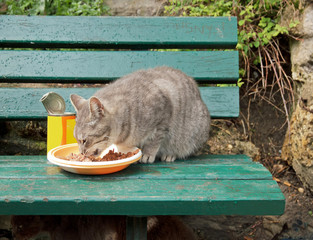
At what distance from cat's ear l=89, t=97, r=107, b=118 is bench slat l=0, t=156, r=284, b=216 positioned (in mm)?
363

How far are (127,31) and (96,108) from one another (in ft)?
3.26

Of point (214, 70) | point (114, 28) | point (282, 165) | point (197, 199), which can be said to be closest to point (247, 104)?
point (282, 165)

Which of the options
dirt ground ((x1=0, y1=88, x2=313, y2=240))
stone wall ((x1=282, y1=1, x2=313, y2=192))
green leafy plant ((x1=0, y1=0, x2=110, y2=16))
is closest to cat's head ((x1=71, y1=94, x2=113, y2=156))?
dirt ground ((x1=0, y1=88, x2=313, y2=240))

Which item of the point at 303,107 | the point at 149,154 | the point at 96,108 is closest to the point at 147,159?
the point at 149,154

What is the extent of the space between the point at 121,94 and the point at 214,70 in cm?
85

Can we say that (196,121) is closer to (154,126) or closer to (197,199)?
(154,126)

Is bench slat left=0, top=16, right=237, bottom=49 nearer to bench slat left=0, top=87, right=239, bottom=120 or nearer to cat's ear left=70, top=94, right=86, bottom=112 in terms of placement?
bench slat left=0, top=87, right=239, bottom=120

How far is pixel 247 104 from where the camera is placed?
331cm

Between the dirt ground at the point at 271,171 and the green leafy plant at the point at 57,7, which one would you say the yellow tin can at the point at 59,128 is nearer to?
the dirt ground at the point at 271,171

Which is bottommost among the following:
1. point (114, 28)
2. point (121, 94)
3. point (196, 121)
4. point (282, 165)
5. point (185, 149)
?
point (282, 165)

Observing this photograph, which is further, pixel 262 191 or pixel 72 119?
pixel 72 119

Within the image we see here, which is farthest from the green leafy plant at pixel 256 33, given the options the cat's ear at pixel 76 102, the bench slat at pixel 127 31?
the cat's ear at pixel 76 102

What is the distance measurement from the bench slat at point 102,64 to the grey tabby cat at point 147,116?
0.22 meters

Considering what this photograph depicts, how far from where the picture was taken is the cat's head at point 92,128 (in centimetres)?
178
